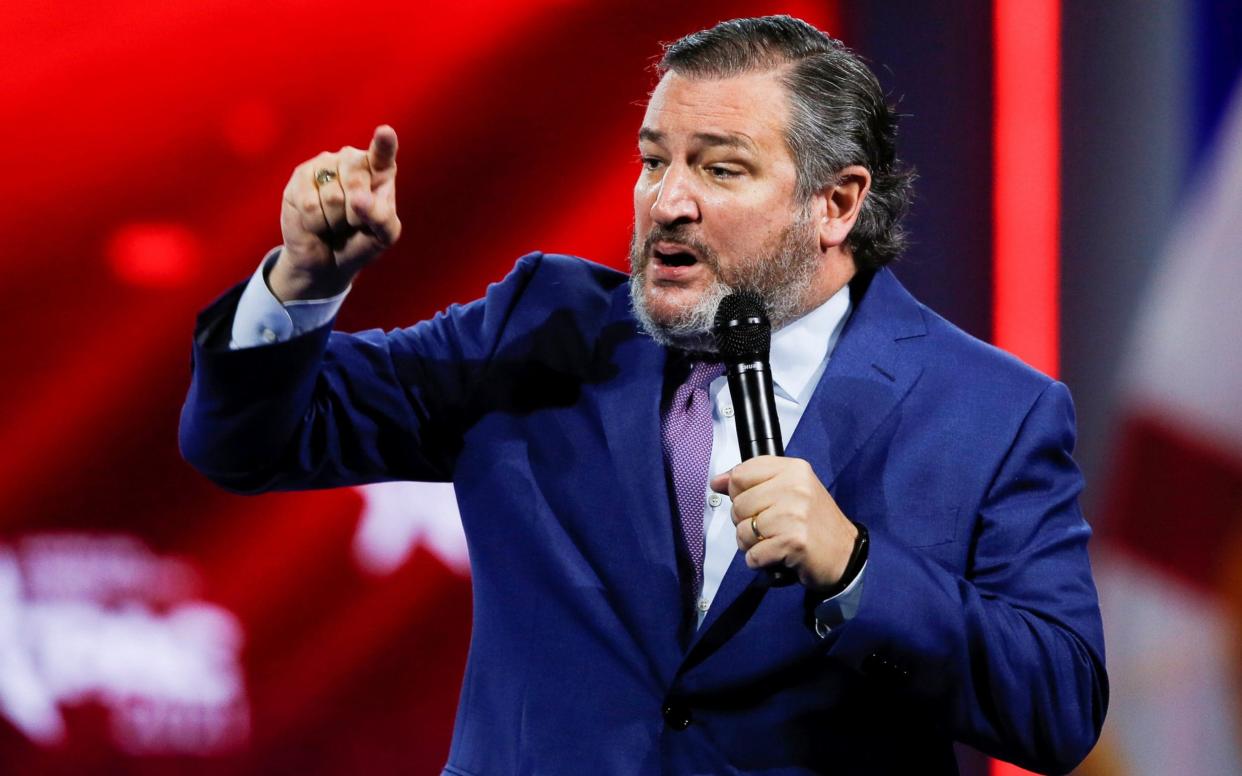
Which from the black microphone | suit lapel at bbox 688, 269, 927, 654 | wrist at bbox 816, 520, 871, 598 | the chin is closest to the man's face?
the chin

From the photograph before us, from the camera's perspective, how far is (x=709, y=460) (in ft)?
5.39

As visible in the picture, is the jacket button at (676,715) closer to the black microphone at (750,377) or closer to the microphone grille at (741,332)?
the black microphone at (750,377)

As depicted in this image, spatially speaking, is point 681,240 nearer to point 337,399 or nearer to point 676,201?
point 676,201

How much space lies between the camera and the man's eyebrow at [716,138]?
1.69 m

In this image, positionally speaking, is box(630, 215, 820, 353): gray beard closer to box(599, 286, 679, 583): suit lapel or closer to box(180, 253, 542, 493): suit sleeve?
box(599, 286, 679, 583): suit lapel

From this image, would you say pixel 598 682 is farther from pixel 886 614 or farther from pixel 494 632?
pixel 886 614

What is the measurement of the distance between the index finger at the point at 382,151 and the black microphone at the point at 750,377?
37cm

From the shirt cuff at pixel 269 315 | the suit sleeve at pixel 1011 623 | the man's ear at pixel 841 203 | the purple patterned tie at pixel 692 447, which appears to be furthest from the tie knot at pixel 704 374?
the shirt cuff at pixel 269 315

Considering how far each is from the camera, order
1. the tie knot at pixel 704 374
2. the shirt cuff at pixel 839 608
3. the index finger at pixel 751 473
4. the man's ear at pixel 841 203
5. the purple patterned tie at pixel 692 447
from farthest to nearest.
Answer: the man's ear at pixel 841 203 < the tie knot at pixel 704 374 < the purple patterned tie at pixel 692 447 < the shirt cuff at pixel 839 608 < the index finger at pixel 751 473

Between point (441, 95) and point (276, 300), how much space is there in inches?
53.1

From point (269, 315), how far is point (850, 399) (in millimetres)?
673

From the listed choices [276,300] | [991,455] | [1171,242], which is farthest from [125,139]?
[1171,242]

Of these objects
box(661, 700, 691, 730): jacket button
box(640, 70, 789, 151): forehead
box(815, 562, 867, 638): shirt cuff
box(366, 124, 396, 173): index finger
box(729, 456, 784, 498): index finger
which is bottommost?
box(661, 700, 691, 730): jacket button

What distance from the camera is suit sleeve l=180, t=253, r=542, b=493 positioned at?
4.86ft
